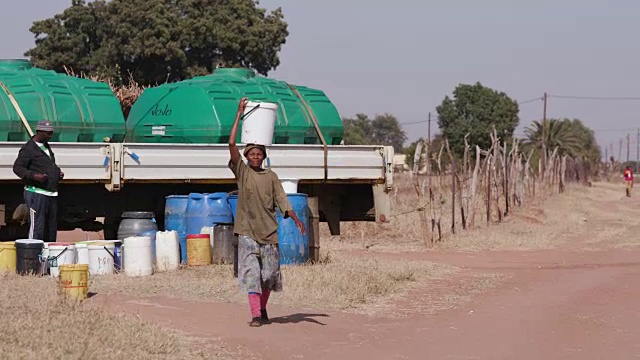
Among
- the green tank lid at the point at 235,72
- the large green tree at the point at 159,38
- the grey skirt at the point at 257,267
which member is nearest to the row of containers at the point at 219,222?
the green tank lid at the point at 235,72

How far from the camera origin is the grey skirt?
9.34 m

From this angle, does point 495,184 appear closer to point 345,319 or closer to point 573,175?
point 345,319

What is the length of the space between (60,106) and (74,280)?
426cm

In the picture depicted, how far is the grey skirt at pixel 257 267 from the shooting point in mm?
9344

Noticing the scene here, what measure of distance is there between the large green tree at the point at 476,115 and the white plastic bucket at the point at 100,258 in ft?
199

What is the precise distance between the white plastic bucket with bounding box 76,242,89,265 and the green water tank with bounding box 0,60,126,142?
193cm

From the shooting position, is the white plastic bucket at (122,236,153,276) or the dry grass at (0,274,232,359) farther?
the white plastic bucket at (122,236,153,276)

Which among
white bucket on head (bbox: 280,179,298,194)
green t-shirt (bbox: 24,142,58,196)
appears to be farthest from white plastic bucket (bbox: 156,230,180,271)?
white bucket on head (bbox: 280,179,298,194)

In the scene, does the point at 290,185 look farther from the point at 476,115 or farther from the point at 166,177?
the point at 476,115

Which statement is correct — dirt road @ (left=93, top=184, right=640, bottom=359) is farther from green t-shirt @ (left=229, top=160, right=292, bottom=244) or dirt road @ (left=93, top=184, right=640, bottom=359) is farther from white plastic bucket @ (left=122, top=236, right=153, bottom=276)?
white plastic bucket @ (left=122, top=236, right=153, bottom=276)

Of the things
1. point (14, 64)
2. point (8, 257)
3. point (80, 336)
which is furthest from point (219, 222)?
point (80, 336)

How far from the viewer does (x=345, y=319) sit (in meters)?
10.2

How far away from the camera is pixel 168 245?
1314 cm

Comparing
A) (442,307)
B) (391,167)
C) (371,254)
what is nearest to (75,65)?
(371,254)
